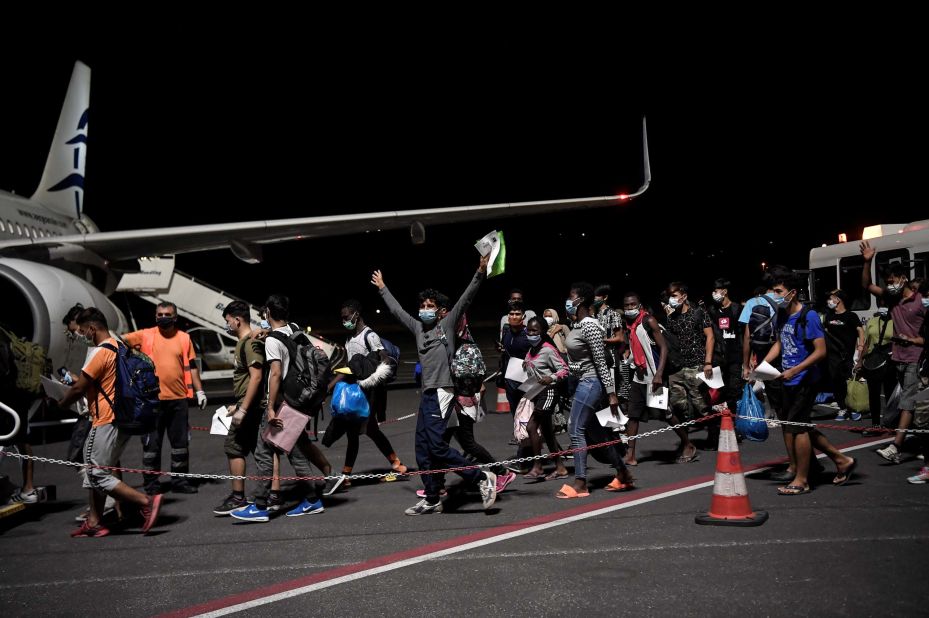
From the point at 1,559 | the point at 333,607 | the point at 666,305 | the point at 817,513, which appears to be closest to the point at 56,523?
the point at 1,559

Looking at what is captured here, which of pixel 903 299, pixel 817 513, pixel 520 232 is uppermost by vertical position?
pixel 520 232

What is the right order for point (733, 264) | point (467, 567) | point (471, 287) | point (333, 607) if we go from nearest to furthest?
point (333, 607) < point (467, 567) < point (471, 287) < point (733, 264)

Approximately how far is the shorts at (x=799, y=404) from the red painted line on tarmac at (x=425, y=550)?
3.55 feet

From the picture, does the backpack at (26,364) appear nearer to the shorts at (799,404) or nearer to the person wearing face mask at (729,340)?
the shorts at (799,404)

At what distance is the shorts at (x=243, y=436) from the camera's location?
657 centimetres

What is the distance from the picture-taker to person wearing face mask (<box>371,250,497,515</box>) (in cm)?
633

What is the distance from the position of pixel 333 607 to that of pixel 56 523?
3.64 meters

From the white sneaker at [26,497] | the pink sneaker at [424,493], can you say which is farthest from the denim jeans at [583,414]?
the white sneaker at [26,497]

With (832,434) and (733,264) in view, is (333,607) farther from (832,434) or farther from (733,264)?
(733,264)

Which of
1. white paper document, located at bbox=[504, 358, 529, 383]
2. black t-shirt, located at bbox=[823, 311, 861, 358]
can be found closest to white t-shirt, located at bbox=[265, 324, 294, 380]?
white paper document, located at bbox=[504, 358, 529, 383]

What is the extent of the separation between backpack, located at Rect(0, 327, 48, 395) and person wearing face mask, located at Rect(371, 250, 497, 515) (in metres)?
3.22

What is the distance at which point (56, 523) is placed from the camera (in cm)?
667

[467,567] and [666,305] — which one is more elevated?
[666,305]

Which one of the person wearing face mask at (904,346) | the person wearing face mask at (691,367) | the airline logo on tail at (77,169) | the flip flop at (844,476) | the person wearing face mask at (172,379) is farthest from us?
the airline logo on tail at (77,169)
